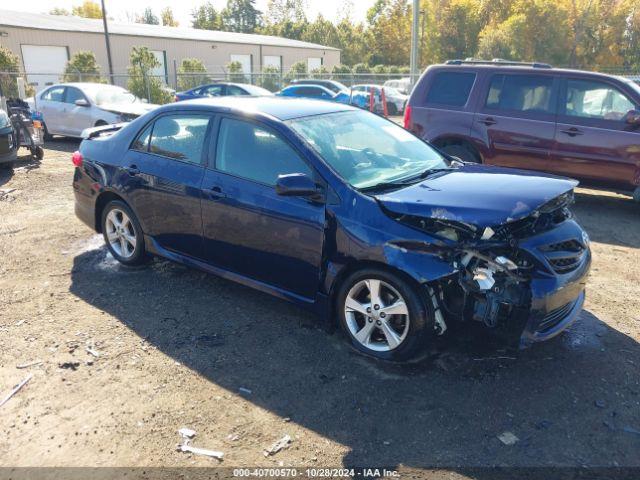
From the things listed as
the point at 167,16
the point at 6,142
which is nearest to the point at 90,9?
the point at 167,16

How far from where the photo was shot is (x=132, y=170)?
4.98 metres

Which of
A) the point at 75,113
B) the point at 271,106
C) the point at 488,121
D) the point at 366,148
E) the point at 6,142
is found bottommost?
the point at 6,142

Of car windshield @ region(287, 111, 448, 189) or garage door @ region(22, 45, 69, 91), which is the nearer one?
car windshield @ region(287, 111, 448, 189)

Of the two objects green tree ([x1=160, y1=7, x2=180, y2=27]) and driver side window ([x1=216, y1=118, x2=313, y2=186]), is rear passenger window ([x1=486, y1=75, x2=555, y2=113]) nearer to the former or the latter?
driver side window ([x1=216, y1=118, x2=313, y2=186])

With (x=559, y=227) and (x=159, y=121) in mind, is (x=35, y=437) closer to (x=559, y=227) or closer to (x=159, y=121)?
(x=159, y=121)

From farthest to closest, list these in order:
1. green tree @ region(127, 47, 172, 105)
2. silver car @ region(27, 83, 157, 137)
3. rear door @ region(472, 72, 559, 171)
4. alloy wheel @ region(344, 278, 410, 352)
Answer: green tree @ region(127, 47, 172, 105)
silver car @ region(27, 83, 157, 137)
rear door @ region(472, 72, 559, 171)
alloy wheel @ region(344, 278, 410, 352)

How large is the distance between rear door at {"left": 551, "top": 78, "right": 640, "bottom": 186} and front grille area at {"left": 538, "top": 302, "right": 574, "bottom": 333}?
4301 mm

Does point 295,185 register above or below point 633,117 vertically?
below

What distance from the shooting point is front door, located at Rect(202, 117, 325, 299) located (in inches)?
152

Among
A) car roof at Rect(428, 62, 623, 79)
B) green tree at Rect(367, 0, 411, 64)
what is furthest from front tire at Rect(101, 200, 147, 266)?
green tree at Rect(367, 0, 411, 64)

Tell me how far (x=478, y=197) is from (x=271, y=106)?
1.94 meters

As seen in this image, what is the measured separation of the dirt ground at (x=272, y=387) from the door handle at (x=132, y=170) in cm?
103

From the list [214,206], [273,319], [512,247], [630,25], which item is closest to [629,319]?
[512,247]

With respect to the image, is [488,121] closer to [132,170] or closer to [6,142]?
[132,170]
